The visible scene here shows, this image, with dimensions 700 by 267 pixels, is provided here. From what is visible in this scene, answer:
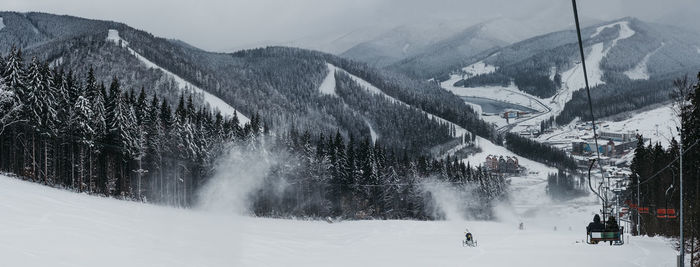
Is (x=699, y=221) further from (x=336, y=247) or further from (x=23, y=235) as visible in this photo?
(x=23, y=235)

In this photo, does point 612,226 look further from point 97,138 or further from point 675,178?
point 97,138

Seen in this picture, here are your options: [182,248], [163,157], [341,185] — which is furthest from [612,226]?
[341,185]

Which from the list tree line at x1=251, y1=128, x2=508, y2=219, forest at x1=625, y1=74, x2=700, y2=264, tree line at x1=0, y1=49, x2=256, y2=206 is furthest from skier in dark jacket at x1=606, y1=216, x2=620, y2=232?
tree line at x1=251, y1=128, x2=508, y2=219

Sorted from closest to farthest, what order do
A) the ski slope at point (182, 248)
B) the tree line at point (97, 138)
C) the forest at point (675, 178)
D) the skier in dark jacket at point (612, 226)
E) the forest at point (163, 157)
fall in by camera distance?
the ski slope at point (182, 248)
the skier in dark jacket at point (612, 226)
the forest at point (675, 178)
the tree line at point (97, 138)
the forest at point (163, 157)

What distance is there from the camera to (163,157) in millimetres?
72812

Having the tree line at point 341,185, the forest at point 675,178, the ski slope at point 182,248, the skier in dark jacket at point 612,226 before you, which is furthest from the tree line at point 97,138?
the forest at point 675,178

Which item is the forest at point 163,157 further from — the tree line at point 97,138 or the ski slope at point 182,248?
the ski slope at point 182,248

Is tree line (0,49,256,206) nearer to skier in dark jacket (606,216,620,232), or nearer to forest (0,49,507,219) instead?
forest (0,49,507,219)

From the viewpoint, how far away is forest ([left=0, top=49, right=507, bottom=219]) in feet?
186

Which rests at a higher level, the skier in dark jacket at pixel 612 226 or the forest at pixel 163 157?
the forest at pixel 163 157

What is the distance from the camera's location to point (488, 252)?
1665 inches

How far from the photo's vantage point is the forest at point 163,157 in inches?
2238

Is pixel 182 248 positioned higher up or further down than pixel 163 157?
further down

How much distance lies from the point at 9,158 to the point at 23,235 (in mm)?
45200
